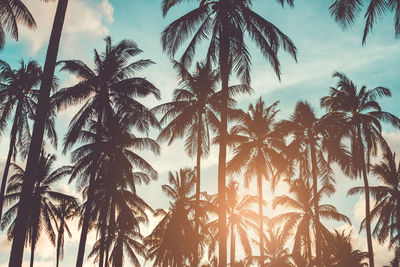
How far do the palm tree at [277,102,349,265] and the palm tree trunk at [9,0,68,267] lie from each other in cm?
1921

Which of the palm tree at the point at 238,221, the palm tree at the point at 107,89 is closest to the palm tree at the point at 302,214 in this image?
the palm tree at the point at 238,221

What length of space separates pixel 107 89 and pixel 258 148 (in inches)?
482

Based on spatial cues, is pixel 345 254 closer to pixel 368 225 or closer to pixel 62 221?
pixel 368 225

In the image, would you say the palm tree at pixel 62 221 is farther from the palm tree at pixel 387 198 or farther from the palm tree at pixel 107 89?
the palm tree at pixel 387 198

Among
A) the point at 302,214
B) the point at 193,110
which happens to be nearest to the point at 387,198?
the point at 302,214

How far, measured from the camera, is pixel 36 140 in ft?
29.4

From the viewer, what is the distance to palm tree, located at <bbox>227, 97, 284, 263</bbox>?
25.7 m

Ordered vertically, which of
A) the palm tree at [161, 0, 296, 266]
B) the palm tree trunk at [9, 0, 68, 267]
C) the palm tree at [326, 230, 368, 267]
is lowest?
the palm tree at [326, 230, 368, 267]

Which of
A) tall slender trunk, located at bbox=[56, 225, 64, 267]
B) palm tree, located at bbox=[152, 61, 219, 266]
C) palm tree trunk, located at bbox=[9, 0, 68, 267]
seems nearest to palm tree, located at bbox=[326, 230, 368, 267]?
palm tree, located at bbox=[152, 61, 219, 266]

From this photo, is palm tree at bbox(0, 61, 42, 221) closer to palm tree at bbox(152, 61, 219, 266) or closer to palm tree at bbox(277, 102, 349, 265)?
palm tree at bbox(152, 61, 219, 266)

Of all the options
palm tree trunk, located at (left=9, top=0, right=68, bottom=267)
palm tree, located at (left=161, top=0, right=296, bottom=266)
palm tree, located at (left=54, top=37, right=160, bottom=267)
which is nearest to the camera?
palm tree trunk, located at (left=9, top=0, right=68, bottom=267)

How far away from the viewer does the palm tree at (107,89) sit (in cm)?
1973

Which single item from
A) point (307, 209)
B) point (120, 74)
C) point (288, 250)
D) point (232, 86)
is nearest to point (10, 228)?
point (120, 74)

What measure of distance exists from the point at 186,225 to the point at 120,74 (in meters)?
12.0
